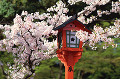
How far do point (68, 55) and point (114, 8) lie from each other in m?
3.71

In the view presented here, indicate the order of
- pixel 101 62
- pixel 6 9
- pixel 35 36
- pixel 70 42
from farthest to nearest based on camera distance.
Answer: pixel 101 62 < pixel 6 9 < pixel 35 36 < pixel 70 42

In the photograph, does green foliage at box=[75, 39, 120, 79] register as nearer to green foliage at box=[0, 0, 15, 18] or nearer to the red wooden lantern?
green foliage at box=[0, 0, 15, 18]

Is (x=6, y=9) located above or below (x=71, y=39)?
above

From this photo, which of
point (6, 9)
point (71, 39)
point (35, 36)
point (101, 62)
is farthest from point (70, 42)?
point (101, 62)

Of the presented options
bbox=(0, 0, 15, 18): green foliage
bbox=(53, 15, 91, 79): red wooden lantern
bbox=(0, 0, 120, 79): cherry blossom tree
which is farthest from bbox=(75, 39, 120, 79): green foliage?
bbox=(53, 15, 91, 79): red wooden lantern

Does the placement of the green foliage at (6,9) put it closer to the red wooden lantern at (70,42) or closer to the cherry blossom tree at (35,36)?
the cherry blossom tree at (35,36)

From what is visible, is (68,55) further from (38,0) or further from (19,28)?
(38,0)

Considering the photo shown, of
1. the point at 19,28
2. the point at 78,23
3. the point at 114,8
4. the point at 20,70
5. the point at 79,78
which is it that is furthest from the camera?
the point at 79,78

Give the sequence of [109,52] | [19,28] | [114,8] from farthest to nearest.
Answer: [109,52], [114,8], [19,28]

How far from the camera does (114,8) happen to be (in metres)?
7.59

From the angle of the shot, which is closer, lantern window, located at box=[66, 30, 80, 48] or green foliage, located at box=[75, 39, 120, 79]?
lantern window, located at box=[66, 30, 80, 48]

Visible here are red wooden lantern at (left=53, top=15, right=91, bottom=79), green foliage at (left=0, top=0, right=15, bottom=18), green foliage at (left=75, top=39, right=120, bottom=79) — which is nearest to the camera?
red wooden lantern at (left=53, top=15, right=91, bottom=79)

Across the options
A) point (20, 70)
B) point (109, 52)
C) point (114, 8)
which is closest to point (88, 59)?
point (109, 52)

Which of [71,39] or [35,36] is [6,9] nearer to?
[35,36]
